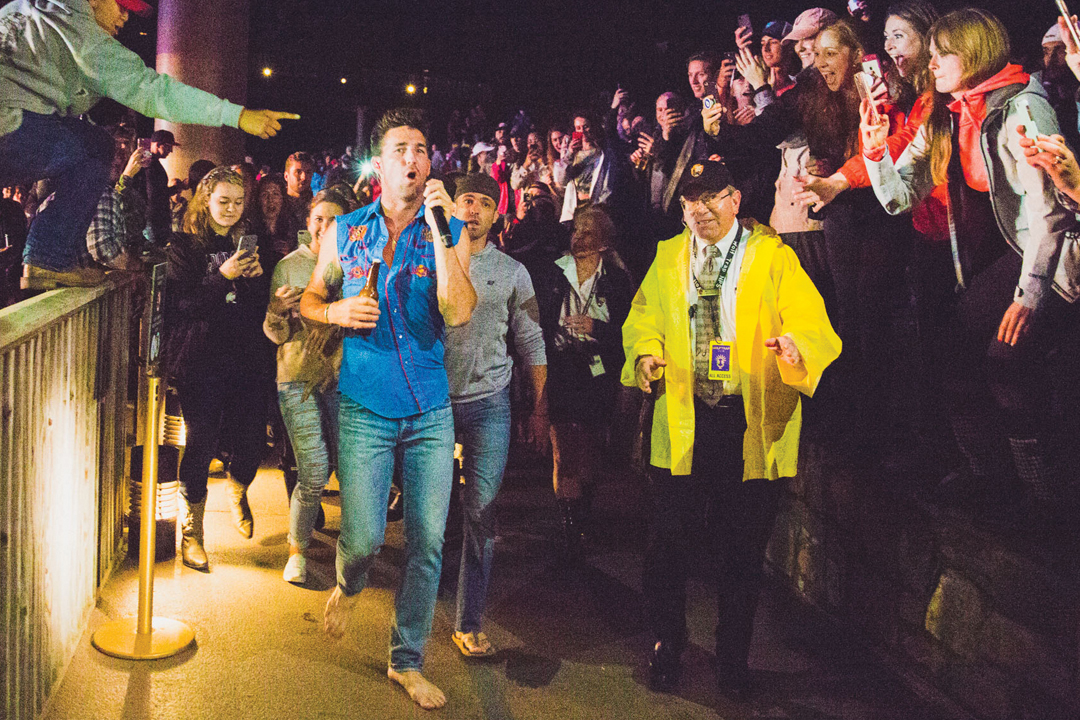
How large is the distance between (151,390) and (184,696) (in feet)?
4.29

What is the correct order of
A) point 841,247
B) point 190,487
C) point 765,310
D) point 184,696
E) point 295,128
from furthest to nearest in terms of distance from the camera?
point 295,128
point 190,487
point 841,247
point 765,310
point 184,696

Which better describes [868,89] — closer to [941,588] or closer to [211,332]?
[941,588]

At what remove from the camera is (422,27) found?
60.0ft

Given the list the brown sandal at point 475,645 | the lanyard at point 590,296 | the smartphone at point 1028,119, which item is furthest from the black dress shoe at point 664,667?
the smartphone at point 1028,119

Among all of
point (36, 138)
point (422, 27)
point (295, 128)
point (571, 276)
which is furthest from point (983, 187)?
point (295, 128)

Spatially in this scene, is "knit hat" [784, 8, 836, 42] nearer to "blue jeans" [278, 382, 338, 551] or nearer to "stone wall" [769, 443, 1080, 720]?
"stone wall" [769, 443, 1080, 720]

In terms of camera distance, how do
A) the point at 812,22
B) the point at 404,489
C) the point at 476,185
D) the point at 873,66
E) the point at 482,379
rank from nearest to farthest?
the point at 404,489, the point at 482,379, the point at 476,185, the point at 873,66, the point at 812,22

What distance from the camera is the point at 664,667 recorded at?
4148 millimetres

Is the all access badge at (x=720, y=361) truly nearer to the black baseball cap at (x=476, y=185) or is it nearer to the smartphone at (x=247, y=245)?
the black baseball cap at (x=476, y=185)

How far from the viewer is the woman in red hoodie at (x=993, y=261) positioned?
3736mm

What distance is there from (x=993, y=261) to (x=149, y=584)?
3.94 m

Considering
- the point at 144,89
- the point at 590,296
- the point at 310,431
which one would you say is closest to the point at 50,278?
the point at 144,89

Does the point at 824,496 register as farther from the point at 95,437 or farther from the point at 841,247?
the point at 95,437

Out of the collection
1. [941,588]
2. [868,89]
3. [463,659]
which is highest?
[868,89]
